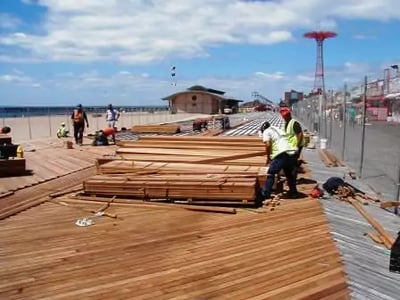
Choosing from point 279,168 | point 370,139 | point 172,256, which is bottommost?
point 172,256

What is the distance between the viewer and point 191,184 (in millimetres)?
8562

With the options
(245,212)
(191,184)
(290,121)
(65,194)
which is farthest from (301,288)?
(65,194)

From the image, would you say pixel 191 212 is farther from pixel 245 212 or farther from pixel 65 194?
pixel 65 194

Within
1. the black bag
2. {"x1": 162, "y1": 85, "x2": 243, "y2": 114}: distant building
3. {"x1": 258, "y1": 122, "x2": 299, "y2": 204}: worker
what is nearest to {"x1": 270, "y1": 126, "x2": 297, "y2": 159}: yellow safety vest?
{"x1": 258, "y1": 122, "x2": 299, "y2": 204}: worker

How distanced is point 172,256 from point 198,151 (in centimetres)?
590

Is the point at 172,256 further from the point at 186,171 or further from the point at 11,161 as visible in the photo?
the point at 11,161

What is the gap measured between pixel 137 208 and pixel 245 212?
1.90 metres

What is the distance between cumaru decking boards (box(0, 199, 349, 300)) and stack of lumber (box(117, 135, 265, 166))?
9.27ft

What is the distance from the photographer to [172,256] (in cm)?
561

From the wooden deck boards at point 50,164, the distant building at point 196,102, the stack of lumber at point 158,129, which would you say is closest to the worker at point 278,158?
the wooden deck boards at point 50,164

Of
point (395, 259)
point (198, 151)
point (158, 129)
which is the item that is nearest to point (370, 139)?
point (198, 151)

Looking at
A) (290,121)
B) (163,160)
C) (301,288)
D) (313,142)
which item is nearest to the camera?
(301,288)

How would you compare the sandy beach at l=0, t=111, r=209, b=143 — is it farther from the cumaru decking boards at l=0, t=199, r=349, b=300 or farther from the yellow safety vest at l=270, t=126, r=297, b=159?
the cumaru decking boards at l=0, t=199, r=349, b=300

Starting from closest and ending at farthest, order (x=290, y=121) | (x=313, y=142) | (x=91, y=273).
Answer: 1. (x=91, y=273)
2. (x=290, y=121)
3. (x=313, y=142)
